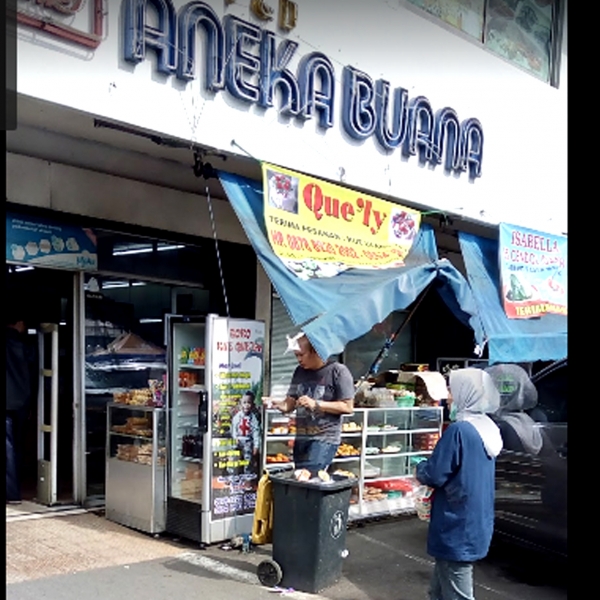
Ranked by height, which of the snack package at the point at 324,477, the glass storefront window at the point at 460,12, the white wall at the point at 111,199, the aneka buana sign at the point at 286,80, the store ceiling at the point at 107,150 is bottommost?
the snack package at the point at 324,477

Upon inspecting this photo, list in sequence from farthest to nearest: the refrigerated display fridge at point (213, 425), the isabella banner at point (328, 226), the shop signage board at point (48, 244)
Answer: the shop signage board at point (48, 244)
the refrigerated display fridge at point (213, 425)
the isabella banner at point (328, 226)

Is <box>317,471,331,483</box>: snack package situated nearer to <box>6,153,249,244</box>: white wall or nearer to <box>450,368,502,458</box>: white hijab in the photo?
<box>450,368,502,458</box>: white hijab

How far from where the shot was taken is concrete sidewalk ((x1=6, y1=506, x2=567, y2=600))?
5.48 metres

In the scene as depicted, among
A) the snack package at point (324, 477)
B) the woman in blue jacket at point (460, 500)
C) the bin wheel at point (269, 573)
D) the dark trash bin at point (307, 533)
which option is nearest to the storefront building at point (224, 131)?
the snack package at point (324, 477)

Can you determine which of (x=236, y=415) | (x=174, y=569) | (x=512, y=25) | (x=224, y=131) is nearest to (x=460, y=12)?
(x=512, y=25)

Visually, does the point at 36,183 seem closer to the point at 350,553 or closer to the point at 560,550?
the point at 350,553

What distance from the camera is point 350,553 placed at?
6676 mm

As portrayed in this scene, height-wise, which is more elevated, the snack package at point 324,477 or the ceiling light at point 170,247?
the ceiling light at point 170,247

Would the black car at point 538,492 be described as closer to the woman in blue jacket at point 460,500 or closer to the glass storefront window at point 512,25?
the woman in blue jacket at point 460,500

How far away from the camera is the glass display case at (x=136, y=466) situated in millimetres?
6801

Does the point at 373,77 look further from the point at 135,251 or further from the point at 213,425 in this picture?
the point at 213,425

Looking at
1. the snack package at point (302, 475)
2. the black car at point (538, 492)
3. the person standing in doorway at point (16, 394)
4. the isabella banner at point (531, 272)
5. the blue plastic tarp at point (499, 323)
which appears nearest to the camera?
the snack package at point (302, 475)

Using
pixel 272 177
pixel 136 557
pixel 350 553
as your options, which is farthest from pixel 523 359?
pixel 136 557

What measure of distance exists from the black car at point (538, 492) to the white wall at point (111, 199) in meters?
4.27
